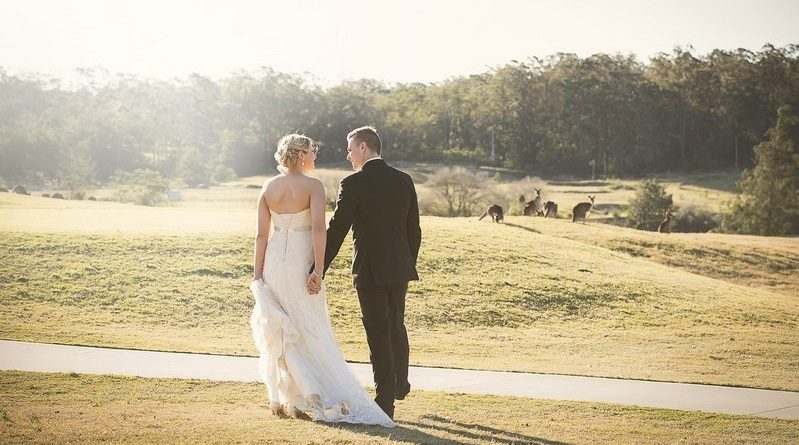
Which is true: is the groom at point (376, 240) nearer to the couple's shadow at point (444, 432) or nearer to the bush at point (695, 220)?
the couple's shadow at point (444, 432)

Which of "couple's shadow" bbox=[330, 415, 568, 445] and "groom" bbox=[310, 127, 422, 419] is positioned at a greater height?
"groom" bbox=[310, 127, 422, 419]

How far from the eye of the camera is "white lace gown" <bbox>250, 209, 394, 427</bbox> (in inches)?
356

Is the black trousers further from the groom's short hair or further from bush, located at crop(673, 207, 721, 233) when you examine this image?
bush, located at crop(673, 207, 721, 233)

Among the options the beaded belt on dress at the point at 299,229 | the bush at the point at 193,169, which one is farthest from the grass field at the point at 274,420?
the bush at the point at 193,169

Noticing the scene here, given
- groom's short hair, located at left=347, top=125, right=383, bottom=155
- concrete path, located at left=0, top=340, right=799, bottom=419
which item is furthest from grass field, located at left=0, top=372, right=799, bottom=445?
groom's short hair, located at left=347, top=125, right=383, bottom=155

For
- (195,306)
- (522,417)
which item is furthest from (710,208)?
(522,417)

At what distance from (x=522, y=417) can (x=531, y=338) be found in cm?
852

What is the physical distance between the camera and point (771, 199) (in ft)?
195

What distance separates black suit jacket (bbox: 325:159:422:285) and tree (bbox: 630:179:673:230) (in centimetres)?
5074

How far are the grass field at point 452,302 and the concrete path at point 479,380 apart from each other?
134 cm

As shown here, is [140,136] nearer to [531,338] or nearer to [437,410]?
[531,338]

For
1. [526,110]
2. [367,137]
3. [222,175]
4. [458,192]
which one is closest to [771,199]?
[458,192]

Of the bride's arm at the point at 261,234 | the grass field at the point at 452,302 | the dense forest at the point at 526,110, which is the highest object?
the dense forest at the point at 526,110

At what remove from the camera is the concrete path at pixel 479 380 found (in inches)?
440
